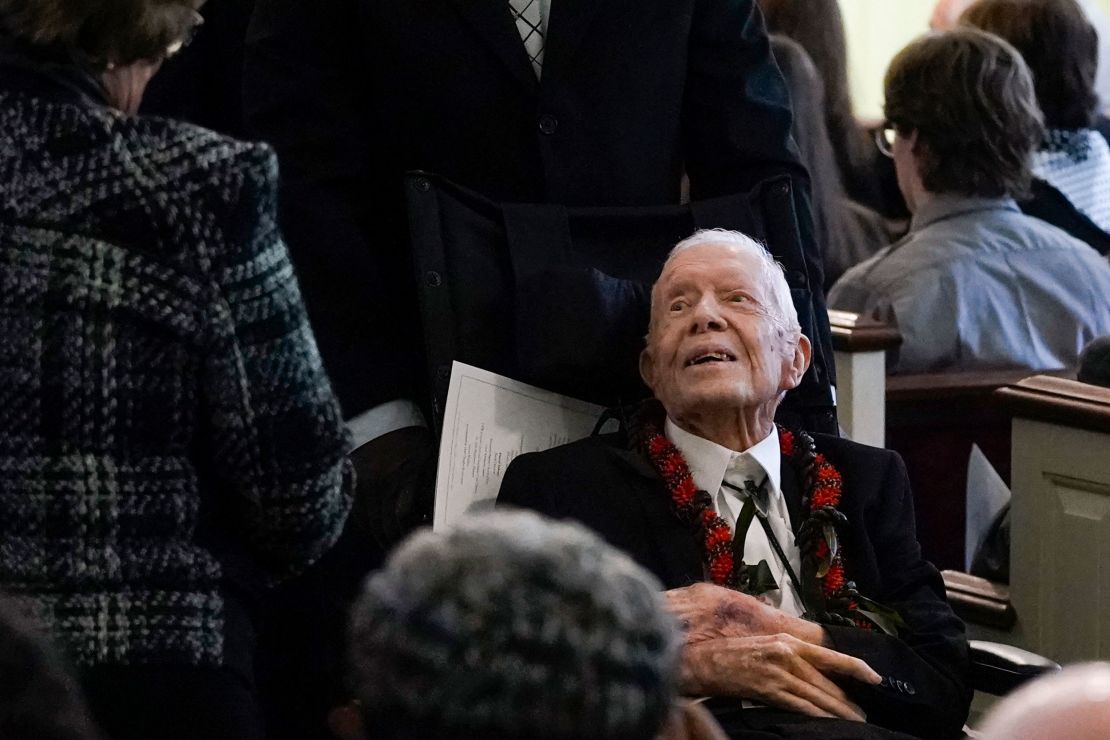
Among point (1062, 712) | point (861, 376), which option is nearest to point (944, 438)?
point (861, 376)

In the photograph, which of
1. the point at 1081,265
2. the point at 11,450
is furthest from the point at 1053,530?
the point at 11,450

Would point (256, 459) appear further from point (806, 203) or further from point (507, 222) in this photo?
point (806, 203)

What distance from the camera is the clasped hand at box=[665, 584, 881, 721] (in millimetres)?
2244

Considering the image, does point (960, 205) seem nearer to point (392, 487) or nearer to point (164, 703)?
point (392, 487)

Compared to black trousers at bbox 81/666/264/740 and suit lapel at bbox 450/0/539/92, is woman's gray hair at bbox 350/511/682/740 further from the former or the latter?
suit lapel at bbox 450/0/539/92

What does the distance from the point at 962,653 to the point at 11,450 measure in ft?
4.39

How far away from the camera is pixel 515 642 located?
1024 millimetres

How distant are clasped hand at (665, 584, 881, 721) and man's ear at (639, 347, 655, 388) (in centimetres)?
41

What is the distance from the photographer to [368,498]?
8.25ft

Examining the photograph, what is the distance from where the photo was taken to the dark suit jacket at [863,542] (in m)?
2.33

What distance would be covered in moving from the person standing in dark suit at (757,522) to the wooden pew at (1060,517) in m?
0.64

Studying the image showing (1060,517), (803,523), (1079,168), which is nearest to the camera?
(803,523)

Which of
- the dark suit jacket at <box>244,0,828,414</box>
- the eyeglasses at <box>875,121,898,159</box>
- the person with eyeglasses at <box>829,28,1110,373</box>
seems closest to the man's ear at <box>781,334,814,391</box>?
the dark suit jacket at <box>244,0,828,414</box>

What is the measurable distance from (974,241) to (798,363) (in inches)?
59.1
